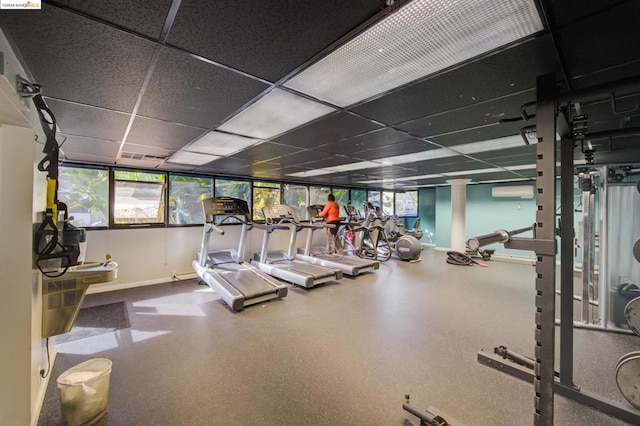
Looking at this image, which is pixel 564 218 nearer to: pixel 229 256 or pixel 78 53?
pixel 78 53

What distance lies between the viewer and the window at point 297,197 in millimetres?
7958

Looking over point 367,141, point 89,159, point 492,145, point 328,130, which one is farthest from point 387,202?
point 89,159

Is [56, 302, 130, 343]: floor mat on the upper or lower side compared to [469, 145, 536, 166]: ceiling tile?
lower

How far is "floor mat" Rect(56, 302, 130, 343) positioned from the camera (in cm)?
312

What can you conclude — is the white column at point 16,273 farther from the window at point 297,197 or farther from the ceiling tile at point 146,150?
the window at point 297,197

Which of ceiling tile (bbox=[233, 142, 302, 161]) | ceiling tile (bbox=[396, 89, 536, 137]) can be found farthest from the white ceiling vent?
ceiling tile (bbox=[396, 89, 536, 137])

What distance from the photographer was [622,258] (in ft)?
10.5

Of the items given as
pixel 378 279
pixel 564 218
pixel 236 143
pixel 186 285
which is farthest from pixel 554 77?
pixel 186 285

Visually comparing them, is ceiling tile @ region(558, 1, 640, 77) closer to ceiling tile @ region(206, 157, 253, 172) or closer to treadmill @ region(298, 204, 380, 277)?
ceiling tile @ region(206, 157, 253, 172)

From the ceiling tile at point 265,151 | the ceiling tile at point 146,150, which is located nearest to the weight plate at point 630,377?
the ceiling tile at point 265,151

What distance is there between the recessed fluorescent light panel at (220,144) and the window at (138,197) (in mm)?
2488

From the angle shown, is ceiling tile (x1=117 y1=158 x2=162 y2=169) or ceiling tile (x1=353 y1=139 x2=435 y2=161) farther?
ceiling tile (x1=117 y1=158 x2=162 y2=169)

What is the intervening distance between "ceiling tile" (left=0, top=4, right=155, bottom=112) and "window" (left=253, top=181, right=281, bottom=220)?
520cm

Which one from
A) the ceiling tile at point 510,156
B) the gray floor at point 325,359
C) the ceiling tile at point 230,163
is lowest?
the gray floor at point 325,359
